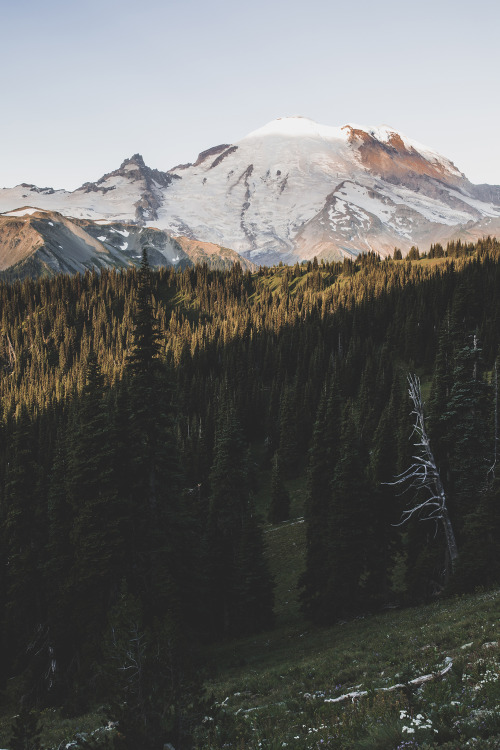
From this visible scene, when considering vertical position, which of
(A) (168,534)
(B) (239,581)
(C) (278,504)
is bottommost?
(C) (278,504)

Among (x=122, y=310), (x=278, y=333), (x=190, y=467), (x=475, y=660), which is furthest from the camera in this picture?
(x=122, y=310)

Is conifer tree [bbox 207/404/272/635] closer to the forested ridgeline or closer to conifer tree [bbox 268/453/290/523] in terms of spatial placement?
the forested ridgeline

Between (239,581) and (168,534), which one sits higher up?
(168,534)

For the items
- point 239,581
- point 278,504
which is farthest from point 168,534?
point 278,504

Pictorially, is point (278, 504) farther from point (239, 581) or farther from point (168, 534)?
point (168, 534)

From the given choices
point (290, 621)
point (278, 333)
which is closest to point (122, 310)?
point (278, 333)

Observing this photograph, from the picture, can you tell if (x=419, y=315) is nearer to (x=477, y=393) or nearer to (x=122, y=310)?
(x=477, y=393)

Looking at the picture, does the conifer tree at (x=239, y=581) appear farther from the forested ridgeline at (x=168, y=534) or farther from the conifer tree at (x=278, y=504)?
the conifer tree at (x=278, y=504)

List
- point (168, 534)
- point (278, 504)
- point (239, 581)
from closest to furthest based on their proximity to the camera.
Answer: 1. point (168, 534)
2. point (239, 581)
3. point (278, 504)

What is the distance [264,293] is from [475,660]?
188719 mm

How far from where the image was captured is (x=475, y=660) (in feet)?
34.7

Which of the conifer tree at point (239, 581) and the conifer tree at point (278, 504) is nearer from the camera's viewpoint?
the conifer tree at point (239, 581)

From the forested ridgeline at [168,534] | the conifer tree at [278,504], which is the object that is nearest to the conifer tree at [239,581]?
the forested ridgeline at [168,534]

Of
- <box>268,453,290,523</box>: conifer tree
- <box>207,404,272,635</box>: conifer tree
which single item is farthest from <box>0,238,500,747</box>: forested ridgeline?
<box>268,453,290,523</box>: conifer tree
